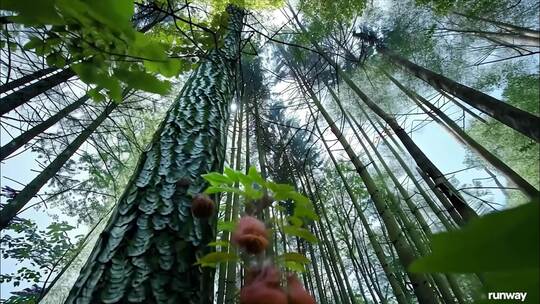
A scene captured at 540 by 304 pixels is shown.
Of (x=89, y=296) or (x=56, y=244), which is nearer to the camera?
(x=89, y=296)

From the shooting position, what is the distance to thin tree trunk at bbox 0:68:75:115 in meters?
1.70

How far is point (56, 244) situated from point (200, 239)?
5.22m

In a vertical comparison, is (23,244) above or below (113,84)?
above

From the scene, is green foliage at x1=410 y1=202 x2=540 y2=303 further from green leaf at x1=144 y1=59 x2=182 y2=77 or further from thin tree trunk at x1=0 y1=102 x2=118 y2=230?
thin tree trunk at x1=0 y1=102 x2=118 y2=230

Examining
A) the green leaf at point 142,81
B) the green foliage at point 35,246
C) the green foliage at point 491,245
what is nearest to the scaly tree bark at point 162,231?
the green leaf at point 142,81

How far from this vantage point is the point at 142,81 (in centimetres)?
42

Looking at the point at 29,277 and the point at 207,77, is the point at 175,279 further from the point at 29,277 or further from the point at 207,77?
the point at 29,277

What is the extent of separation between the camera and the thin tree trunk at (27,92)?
5.59ft

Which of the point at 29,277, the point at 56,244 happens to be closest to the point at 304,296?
the point at 29,277

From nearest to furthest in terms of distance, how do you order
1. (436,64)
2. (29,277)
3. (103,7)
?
(103,7) < (29,277) < (436,64)

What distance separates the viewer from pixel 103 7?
1.04ft

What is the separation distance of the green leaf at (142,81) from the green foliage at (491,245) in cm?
37

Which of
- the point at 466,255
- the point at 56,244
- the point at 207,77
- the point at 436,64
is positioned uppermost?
the point at 436,64

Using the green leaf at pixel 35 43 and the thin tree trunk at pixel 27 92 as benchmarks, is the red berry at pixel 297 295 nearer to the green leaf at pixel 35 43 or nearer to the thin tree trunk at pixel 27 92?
the green leaf at pixel 35 43
